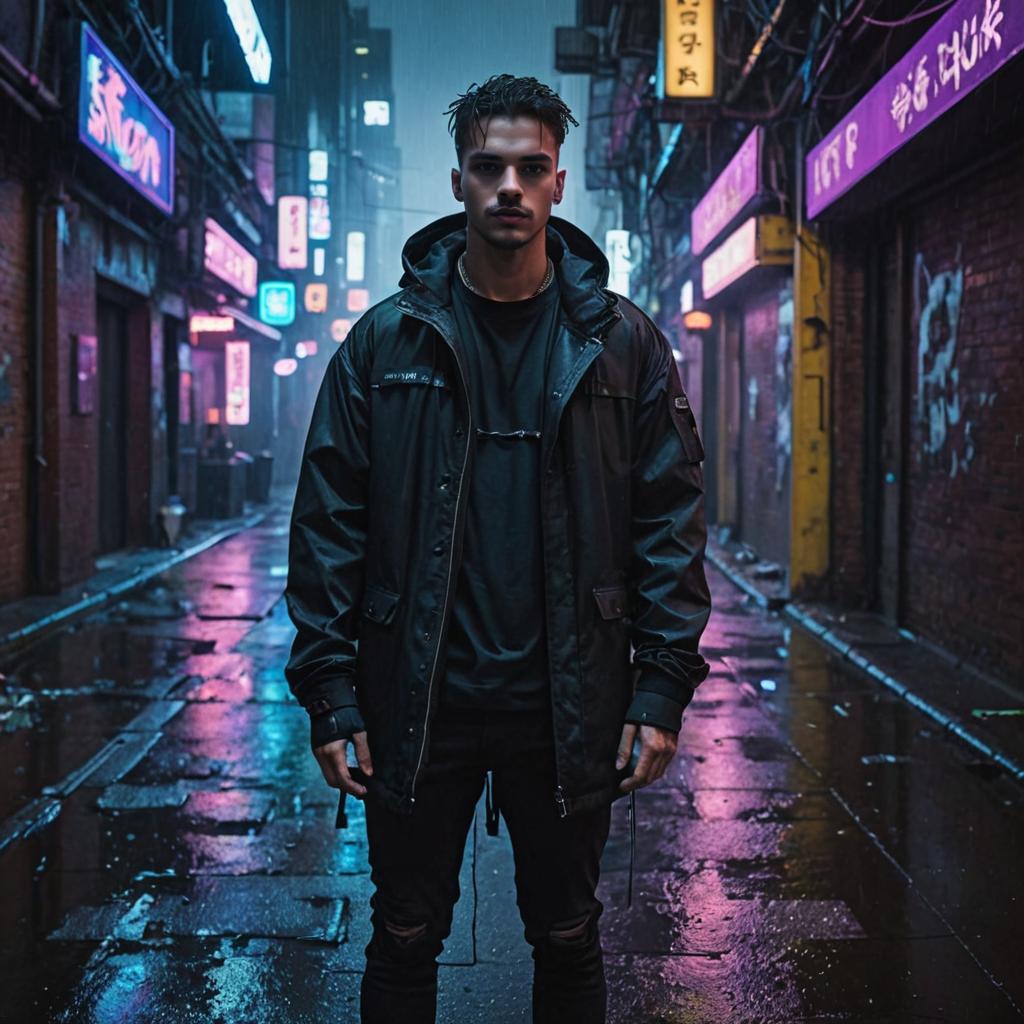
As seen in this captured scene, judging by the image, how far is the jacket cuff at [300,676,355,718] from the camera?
242 cm

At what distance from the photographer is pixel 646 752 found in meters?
2.44

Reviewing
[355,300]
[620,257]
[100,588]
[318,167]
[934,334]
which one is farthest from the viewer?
[355,300]

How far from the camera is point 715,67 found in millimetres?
12797

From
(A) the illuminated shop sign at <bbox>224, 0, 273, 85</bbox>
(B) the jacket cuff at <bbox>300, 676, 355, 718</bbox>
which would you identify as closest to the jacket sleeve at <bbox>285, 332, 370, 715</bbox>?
(B) the jacket cuff at <bbox>300, 676, 355, 718</bbox>

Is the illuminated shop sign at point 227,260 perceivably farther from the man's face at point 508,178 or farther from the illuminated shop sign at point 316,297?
the man's face at point 508,178

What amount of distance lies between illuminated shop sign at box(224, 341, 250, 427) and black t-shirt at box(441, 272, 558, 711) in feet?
72.0

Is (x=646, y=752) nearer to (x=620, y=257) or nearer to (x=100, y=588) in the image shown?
(x=100, y=588)

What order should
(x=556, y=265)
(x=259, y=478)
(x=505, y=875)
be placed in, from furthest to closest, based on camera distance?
(x=259, y=478) → (x=505, y=875) → (x=556, y=265)

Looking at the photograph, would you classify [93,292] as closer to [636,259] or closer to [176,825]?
[176,825]

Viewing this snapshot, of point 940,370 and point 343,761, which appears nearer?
point 343,761

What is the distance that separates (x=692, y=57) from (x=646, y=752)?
11944 millimetres

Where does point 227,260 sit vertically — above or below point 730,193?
above

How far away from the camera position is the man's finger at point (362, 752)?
7.98ft

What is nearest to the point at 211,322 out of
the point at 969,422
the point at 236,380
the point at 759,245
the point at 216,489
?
the point at 216,489
